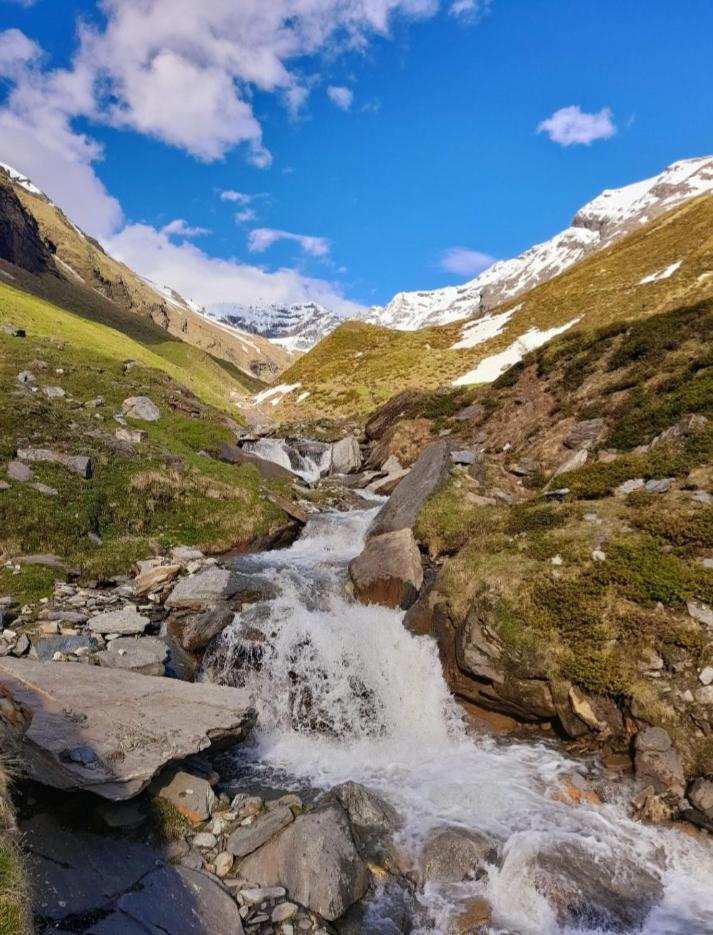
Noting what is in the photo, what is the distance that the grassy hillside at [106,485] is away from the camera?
18062 millimetres

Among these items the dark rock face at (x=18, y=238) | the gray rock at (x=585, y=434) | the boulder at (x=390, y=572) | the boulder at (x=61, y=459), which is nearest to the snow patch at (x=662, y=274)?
the gray rock at (x=585, y=434)

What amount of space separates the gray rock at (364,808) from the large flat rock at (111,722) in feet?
7.89

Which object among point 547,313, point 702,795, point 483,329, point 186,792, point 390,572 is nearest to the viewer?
point 186,792

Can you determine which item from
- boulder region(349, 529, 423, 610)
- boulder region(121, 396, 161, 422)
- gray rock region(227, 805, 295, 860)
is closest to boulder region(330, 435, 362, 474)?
boulder region(121, 396, 161, 422)

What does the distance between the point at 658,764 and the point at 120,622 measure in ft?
43.0

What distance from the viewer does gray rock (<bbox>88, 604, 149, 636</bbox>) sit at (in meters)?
14.0

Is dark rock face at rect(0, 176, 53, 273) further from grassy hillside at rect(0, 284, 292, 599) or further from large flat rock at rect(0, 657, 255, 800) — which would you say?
large flat rock at rect(0, 657, 255, 800)

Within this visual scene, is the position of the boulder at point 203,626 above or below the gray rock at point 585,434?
below

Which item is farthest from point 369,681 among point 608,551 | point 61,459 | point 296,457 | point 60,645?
point 296,457

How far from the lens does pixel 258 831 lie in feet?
30.7

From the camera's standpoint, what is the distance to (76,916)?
7066 millimetres

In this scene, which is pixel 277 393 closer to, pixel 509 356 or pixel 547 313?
pixel 509 356

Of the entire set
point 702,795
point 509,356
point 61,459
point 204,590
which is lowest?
point 204,590

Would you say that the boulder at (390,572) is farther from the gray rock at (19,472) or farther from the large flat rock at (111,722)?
the gray rock at (19,472)
